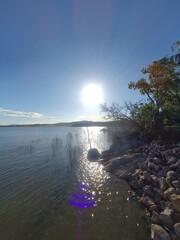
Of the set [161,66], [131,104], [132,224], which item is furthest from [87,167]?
[161,66]

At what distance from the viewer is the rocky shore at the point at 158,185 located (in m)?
6.47

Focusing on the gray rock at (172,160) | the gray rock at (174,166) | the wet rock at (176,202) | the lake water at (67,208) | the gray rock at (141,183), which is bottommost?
the lake water at (67,208)

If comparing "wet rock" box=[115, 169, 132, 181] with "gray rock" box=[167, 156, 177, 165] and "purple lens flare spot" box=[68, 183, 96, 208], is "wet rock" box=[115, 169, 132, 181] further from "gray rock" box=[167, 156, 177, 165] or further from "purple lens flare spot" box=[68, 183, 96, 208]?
"purple lens flare spot" box=[68, 183, 96, 208]

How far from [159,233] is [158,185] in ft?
11.4

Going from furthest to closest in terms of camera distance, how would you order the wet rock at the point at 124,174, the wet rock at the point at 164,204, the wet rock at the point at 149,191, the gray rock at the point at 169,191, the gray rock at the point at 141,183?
the wet rock at the point at 124,174, the gray rock at the point at 141,183, the wet rock at the point at 149,191, the gray rock at the point at 169,191, the wet rock at the point at 164,204

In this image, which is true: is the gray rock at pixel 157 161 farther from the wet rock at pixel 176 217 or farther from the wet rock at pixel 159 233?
the wet rock at pixel 159 233

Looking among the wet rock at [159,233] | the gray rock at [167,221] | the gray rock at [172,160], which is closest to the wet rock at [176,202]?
the gray rock at [167,221]

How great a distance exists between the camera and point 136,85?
23.2 meters

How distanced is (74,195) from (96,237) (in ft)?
12.6

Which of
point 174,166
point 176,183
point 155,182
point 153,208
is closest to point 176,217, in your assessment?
point 153,208

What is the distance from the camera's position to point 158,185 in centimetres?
938

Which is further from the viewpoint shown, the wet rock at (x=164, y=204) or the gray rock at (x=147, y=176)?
the gray rock at (x=147, y=176)

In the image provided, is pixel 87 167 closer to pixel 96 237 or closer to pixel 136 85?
pixel 96 237

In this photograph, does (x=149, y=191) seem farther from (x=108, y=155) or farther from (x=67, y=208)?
(x=108, y=155)
